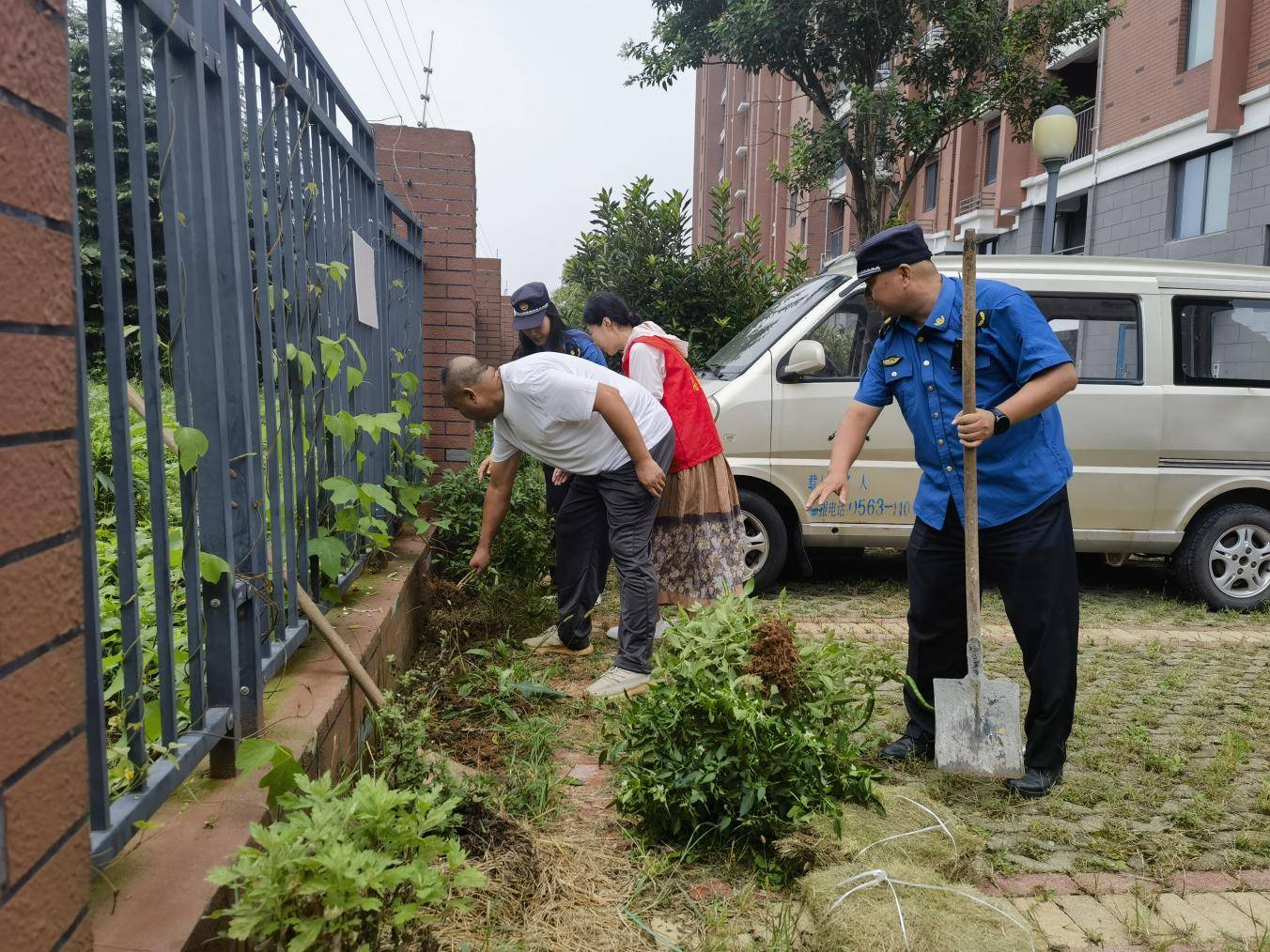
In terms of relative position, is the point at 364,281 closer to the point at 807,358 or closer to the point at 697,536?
the point at 697,536

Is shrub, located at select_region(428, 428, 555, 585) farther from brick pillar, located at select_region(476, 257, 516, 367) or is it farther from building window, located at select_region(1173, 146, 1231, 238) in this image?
building window, located at select_region(1173, 146, 1231, 238)

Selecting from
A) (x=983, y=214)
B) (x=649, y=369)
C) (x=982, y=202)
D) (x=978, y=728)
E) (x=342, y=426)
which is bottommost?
(x=978, y=728)

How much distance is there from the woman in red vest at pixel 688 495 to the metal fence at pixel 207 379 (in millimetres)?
1699

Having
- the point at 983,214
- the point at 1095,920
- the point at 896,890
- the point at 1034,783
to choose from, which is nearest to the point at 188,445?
the point at 896,890

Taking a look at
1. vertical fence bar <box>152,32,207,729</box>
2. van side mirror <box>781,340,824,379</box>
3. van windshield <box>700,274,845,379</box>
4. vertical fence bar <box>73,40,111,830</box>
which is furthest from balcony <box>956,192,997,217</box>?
vertical fence bar <box>73,40,111,830</box>

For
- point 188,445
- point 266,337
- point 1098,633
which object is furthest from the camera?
point 1098,633

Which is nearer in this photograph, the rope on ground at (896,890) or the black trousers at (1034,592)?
the rope on ground at (896,890)

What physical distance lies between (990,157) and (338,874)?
83.6 feet

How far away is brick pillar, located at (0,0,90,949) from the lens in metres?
0.86

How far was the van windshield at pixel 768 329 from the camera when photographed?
6.11 metres

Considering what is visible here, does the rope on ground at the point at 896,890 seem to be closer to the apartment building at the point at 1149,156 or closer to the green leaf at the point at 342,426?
the green leaf at the point at 342,426

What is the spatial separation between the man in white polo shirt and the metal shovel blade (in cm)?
129

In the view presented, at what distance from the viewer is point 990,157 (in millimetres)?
23703

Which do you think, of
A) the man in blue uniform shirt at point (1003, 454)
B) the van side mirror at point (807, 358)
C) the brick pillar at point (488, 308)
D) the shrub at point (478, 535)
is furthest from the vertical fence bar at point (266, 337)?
the brick pillar at point (488, 308)
